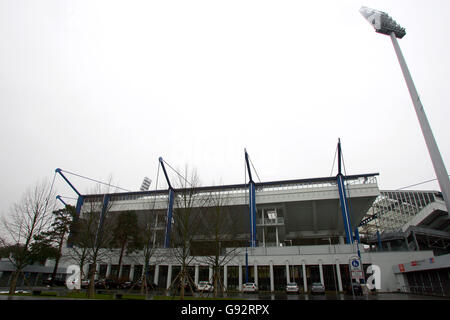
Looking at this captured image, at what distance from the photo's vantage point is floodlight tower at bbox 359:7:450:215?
11992mm

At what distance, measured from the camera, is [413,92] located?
14383mm

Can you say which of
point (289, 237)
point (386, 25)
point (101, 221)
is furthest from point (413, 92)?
point (289, 237)

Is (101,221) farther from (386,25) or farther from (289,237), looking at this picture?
(289,237)

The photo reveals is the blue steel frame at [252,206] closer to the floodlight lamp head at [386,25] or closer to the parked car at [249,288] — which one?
the parked car at [249,288]

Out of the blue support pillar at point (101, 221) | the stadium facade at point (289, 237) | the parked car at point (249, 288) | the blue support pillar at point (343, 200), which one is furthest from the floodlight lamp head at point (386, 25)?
the parked car at point (249, 288)

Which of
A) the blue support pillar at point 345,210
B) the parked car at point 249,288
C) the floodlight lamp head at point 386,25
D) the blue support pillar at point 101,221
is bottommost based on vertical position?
the parked car at point 249,288

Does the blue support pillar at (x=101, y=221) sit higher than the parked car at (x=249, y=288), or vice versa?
the blue support pillar at (x=101, y=221)

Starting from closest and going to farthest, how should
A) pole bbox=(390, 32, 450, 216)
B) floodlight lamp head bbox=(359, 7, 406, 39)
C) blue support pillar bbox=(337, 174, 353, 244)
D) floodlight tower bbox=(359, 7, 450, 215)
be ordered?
pole bbox=(390, 32, 450, 216)
floodlight tower bbox=(359, 7, 450, 215)
floodlight lamp head bbox=(359, 7, 406, 39)
blue support pillar bbox=(337, 174, 353, 244)

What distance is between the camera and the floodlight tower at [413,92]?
12.0 metres

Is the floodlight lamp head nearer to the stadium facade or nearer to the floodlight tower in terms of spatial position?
the floodlight tower

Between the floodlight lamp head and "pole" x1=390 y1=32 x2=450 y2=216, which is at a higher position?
the floodlight lamp head

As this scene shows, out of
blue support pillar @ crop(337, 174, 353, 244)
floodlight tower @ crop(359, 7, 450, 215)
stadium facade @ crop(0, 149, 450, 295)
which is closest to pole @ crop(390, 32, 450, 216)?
floodlight tower @ crop(359, 7, 450, 215)
